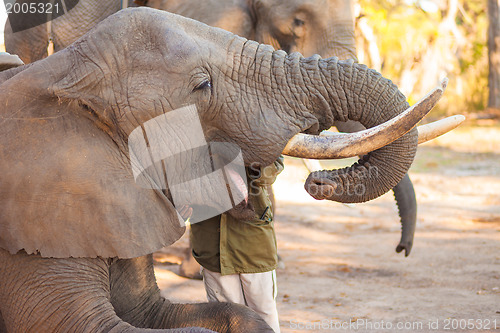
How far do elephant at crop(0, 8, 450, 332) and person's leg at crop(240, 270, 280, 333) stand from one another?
884mm

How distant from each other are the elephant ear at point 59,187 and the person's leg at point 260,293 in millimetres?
1022

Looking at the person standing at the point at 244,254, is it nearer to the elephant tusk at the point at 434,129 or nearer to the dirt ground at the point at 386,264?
the elephant tusk at the point at 434,129

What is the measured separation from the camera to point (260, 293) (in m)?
3.83

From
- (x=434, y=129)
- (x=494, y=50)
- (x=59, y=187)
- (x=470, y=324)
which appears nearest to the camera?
(x=59, y=187)

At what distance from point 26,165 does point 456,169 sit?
393 inches

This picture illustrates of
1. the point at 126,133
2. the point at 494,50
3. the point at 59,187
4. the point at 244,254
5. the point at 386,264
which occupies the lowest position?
the point at 386,264

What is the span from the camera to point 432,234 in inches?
304

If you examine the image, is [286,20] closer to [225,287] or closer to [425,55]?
[225,287]

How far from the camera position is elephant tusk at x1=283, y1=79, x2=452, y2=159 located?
282 cm

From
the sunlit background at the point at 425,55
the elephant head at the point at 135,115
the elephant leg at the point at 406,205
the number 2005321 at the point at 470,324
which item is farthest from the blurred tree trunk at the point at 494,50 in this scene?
the elephant head at the point at 135,115

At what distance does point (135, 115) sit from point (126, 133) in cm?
9

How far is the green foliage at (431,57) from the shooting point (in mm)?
21250

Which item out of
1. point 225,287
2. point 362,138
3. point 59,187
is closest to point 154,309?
point 225,287

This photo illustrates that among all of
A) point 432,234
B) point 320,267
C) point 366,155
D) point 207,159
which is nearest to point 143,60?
point 207,159
